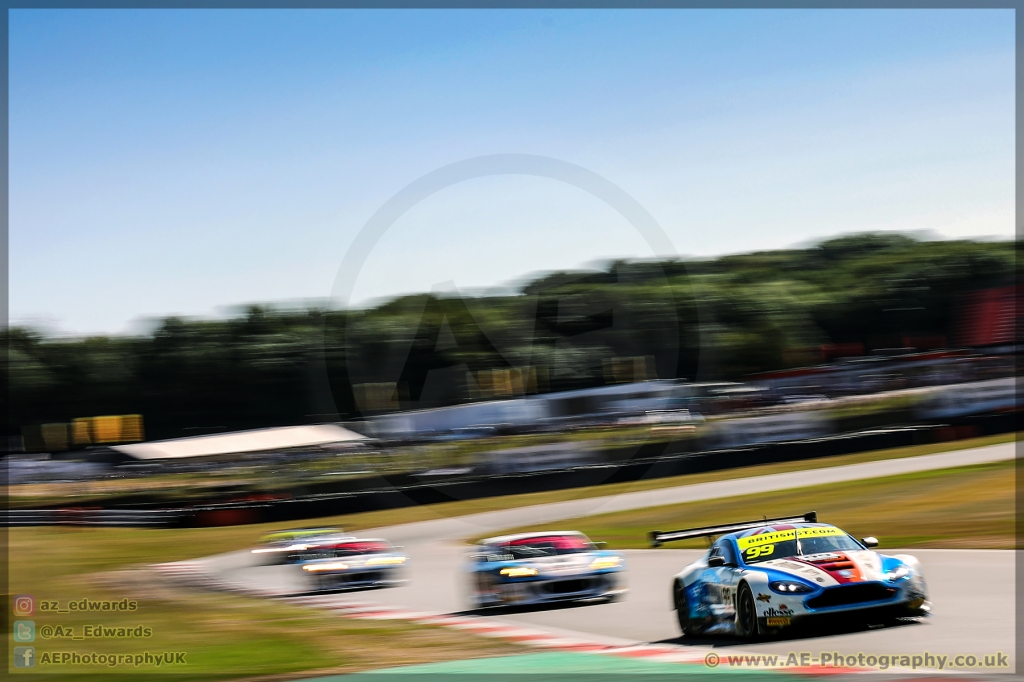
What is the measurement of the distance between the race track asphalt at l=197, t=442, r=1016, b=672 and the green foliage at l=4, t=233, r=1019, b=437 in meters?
12.0

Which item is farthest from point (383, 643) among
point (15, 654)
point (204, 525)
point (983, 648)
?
point (204, 525)

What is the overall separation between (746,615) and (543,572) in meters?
4.63

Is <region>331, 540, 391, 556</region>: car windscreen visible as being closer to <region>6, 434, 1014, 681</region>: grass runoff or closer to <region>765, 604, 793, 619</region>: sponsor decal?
<region>6, 434, 1014, 681</region>: grass runoff

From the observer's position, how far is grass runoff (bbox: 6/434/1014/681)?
34.0ft

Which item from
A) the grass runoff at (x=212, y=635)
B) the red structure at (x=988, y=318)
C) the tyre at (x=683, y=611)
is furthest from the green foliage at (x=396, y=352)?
the tyre at (x=683, y=611)

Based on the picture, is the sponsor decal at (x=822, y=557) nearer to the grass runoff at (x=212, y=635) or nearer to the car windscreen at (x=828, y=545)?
the car windscreen at (x=828, y=545)

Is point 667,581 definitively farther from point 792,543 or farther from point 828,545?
point 828,545

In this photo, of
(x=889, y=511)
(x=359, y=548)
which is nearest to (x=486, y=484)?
(x=889, y=511)

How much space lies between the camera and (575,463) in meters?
34.7

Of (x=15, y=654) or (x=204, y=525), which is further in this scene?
(x=204, y=525)

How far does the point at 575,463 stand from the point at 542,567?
21809 mm

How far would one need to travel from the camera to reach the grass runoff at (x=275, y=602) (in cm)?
1037

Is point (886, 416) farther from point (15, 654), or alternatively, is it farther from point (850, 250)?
point (850, 250)

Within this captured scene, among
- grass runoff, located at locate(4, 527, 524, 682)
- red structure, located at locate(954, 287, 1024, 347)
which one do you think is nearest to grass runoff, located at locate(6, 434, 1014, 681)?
grass runoff, located at locate(4, 527, 524, 682)
